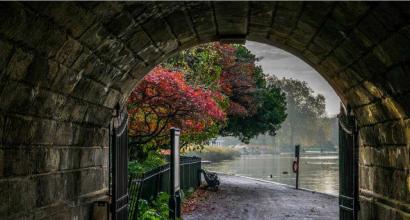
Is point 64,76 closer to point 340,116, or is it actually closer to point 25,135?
point 25,135

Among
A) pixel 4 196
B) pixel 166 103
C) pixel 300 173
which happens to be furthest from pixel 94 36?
pixel 300 173

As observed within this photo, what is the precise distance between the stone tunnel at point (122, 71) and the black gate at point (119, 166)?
195 millimetres

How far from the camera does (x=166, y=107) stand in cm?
1327

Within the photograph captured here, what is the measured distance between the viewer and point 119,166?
8773 millimetres

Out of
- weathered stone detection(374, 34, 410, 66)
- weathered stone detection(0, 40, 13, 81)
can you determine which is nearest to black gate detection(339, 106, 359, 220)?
weathered stone detection(374, 34, 410, 66)

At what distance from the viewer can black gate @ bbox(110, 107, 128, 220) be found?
332 inches

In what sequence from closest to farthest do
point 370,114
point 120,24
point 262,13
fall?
point 120,24, point 262,13, point 370,114

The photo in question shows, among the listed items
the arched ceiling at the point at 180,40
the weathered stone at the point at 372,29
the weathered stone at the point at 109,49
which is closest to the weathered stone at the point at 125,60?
A: the arched ceiling at the point at 180,40

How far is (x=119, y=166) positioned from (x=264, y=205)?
370 inches

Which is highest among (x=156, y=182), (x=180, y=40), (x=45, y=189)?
(x=180, y=40)

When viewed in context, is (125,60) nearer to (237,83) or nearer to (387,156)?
(387,156)

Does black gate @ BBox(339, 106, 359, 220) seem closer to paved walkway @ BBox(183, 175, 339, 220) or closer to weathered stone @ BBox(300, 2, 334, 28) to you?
weathered stone @ BBox(300, 2, 334, 28)

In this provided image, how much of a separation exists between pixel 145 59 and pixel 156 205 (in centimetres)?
631

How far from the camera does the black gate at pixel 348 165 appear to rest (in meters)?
8.48
